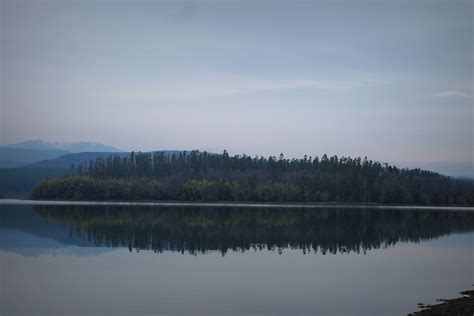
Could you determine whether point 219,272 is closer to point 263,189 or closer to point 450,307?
point 450,307

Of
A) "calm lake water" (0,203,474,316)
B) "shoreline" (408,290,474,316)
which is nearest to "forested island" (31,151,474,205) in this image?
"calm lake water" (0,203,474,316)

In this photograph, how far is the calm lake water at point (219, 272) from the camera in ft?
79.4

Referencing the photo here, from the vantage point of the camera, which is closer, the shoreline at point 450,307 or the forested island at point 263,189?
the shoreline at point 450,307

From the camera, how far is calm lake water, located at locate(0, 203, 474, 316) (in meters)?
24.2

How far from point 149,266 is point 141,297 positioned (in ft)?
29.2

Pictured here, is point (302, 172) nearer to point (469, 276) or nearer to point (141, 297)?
point (469, 276)

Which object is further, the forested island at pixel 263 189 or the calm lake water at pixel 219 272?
the forested island at pixel 263 189

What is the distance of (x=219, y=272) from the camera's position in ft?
108

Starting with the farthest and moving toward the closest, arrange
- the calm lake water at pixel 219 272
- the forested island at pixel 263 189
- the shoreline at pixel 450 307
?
1. the forested island at pixel 263 189
2. the calm lake water at pixel 219 272
3. the shoreline at pixel 450 307

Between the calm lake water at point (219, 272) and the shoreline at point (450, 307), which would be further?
the calm lake water at point (219, 272)

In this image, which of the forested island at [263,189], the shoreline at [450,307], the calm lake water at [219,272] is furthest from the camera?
the forested island at [263,189]

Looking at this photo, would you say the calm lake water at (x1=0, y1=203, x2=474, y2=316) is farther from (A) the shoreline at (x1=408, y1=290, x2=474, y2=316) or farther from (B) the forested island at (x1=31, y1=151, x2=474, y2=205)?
(B) the forested island at (x1=31, y1=151, x2=474, y2=205)

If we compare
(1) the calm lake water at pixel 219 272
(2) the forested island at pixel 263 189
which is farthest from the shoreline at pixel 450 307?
(2) the forested island at pixel 263 189

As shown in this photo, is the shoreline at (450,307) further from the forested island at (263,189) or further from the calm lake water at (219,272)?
the forested island at (263,189)
